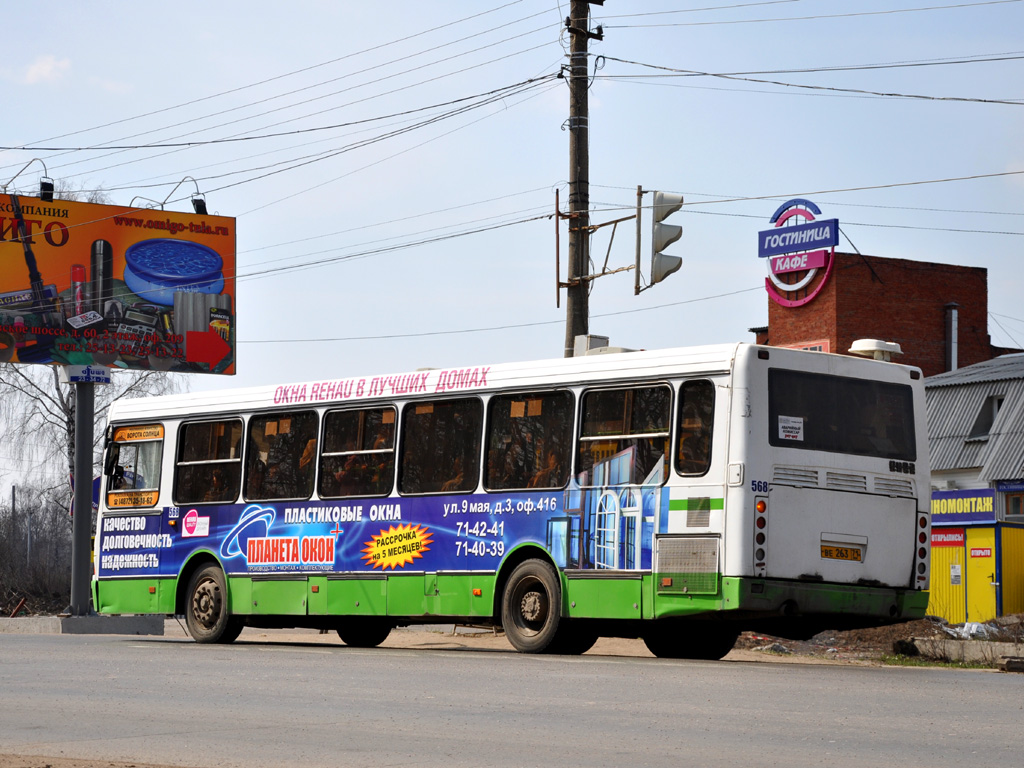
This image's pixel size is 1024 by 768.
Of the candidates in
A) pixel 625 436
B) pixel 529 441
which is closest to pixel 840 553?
pixel 625 436

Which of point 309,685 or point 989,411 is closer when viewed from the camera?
point 309,685

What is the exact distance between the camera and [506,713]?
10.1 m

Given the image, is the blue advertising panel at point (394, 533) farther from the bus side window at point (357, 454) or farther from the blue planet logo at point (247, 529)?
the bus side window at point (357, 454)

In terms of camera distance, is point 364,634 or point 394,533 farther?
point 364,634

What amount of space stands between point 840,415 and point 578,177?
817 centimetres

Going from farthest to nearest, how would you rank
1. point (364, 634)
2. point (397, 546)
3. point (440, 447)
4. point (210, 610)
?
point (364, 634)
point (210, 610)
point (397, 546)
point (440, 447)

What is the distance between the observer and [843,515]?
15383 millimetres

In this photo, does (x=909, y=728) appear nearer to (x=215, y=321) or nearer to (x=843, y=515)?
(x=843, y=515)

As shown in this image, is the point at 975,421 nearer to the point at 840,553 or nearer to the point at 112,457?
the point at 112,457

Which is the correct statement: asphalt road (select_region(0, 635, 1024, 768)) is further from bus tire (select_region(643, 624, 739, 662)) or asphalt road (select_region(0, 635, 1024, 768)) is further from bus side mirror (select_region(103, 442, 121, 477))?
bus side mirror (select_region(103, 442, 121, 477))

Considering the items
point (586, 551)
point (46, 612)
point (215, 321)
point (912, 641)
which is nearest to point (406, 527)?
point (586, 551)

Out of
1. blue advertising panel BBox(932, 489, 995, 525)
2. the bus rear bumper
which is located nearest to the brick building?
blue advertising panel BBox(932, 489, 995, 525)

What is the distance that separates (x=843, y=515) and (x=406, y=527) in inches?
197

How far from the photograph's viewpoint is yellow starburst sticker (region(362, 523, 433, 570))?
17.6 metres
